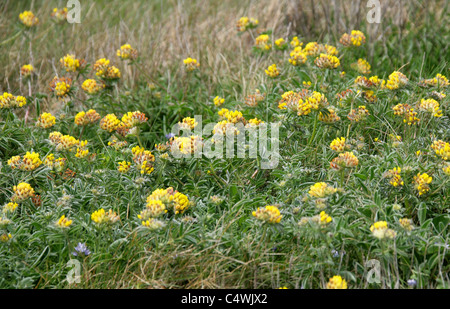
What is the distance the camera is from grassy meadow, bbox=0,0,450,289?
2.27m

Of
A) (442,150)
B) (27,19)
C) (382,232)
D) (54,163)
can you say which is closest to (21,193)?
(54,163)

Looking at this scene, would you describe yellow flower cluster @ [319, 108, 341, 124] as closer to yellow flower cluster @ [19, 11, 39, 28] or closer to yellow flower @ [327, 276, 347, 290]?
yellow flower @ [327, 276, 347, 290]

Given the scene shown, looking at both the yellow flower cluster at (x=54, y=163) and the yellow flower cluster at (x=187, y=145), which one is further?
the yellow flower cluster at (x=54, y=163)

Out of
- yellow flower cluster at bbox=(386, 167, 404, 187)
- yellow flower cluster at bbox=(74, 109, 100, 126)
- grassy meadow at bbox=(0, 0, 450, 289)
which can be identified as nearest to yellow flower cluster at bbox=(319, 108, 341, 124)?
grassy meadow at bbox=(0, 0, 450, 289)

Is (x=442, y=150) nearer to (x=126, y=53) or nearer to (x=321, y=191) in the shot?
(x=321, y=191)

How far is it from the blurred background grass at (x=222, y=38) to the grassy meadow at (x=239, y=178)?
0.04m

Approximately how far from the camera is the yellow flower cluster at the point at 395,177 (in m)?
2.43

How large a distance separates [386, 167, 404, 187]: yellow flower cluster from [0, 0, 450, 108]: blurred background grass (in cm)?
162

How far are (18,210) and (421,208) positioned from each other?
2040mm

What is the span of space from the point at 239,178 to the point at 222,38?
221 cm

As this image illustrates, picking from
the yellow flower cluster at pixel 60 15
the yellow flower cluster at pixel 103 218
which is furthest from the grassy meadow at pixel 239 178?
the yellow flower cluster at pixel 60 15

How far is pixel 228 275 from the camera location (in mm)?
2279

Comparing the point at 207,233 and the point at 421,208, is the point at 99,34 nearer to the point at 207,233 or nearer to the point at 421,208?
the point at 207,233

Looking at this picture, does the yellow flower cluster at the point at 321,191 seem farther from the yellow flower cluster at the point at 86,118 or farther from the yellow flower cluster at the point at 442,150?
the yellow flower cluster at the point at 86,118
